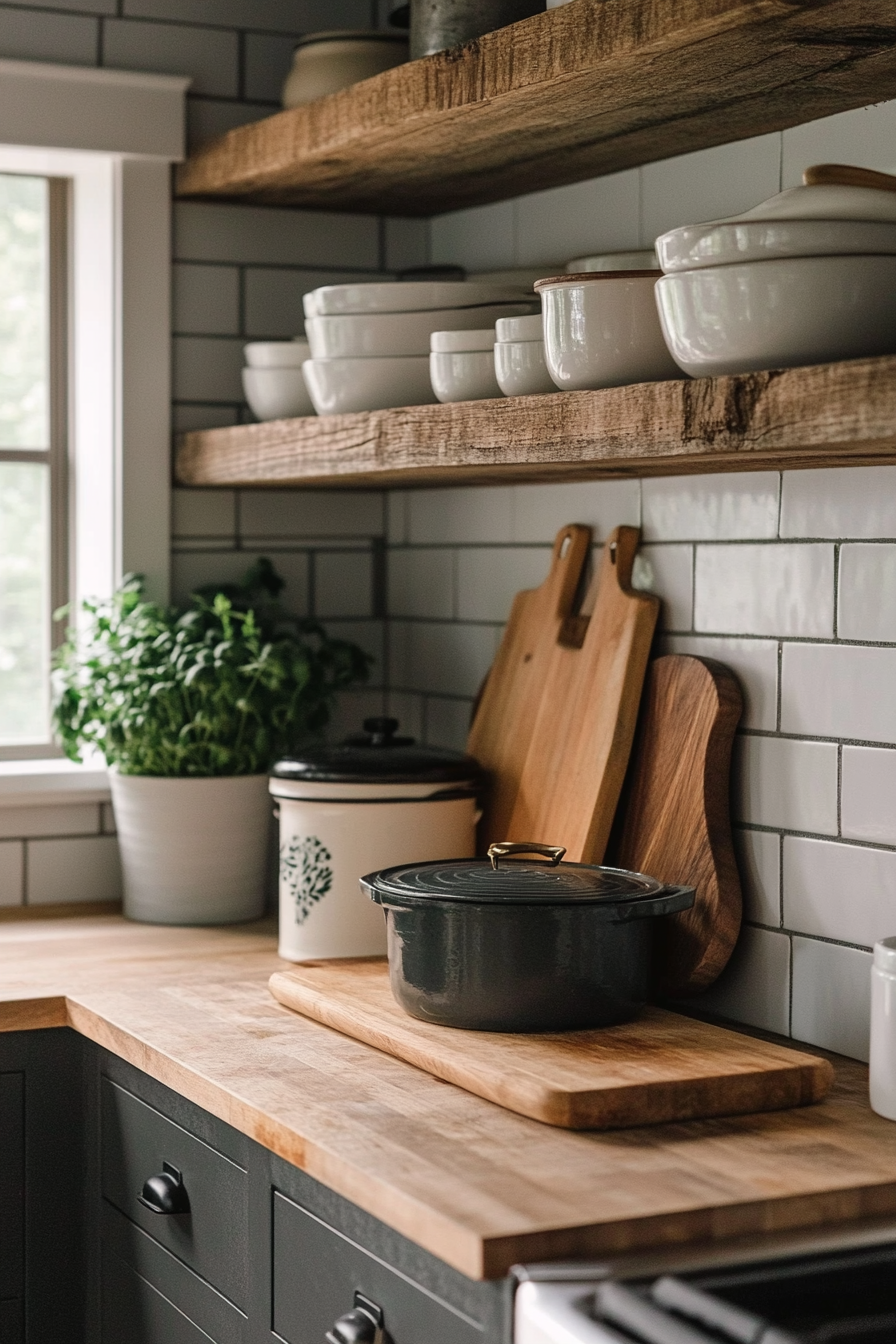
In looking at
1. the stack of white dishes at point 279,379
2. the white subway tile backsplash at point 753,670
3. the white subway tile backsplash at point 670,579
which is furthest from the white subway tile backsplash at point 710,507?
the stack of white dishes at point 279,379

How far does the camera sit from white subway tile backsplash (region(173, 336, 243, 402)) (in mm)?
2826

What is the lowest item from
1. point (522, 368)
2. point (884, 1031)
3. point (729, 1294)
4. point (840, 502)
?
point (729, 1294)

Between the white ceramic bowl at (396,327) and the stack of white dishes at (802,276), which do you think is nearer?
the stack of white dishes at (802,276)

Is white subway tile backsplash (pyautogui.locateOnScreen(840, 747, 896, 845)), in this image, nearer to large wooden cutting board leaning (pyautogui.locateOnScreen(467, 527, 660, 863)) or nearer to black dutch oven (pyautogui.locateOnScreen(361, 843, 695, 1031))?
black dutch oven (pyautogui.locateOnScreen(361, 843, 695, 1031))

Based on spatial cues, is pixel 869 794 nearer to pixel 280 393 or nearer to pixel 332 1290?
pixel 332 1290

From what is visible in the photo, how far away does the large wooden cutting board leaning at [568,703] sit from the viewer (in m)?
2.24

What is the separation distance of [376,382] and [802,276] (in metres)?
0.87

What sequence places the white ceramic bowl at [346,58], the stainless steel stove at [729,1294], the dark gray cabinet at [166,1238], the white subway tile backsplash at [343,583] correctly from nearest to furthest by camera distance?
1. the stainless steel stove at [729,1294]
2. the dark gray cabinet at [166,1238]
3. the white ceramic bowl at [346,58]
4. the white subway tile backsplash at [343,583]

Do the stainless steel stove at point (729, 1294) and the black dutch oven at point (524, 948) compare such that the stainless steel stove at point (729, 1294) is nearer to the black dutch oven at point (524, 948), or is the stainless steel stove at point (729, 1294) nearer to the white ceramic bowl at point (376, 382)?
the black dutch oven at point (524, 948)

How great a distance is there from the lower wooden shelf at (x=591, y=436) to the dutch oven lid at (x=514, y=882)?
18.1 inches

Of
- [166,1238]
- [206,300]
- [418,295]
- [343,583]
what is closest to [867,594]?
[418,295]

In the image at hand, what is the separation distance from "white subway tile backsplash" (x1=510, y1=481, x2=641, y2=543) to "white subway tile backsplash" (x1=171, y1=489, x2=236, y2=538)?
510mm

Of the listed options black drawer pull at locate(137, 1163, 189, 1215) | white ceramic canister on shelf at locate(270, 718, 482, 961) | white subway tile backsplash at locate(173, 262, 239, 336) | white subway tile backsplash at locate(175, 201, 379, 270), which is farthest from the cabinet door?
white subway tile backsplash at locate(175, 201, 379, 270)

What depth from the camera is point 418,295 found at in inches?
88.2
